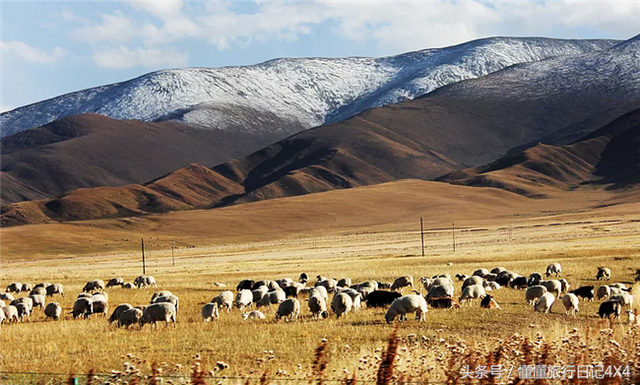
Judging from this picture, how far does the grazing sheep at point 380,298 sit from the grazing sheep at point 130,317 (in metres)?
8.94

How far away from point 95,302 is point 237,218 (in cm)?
14714

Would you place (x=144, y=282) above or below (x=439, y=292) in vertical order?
below

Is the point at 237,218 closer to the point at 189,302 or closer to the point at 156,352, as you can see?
the point at 189,302

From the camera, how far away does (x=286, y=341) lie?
2084cm

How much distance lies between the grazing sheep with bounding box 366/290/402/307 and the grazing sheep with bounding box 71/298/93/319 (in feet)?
36.2

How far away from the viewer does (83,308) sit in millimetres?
29984

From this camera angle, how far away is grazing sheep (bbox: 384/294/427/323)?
79.0 ft

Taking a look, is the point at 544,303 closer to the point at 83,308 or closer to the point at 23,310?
the point at 83,308

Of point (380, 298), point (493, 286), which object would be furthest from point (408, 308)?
point (493, 286)

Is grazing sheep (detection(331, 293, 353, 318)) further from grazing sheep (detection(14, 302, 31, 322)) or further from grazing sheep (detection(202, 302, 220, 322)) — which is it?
grazing sheep (detection(14, 302, 31, 322))

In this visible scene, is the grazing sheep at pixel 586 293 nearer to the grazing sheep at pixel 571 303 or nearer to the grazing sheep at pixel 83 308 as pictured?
the grazing sheep at pixel 571 303

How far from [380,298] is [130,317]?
9.64m

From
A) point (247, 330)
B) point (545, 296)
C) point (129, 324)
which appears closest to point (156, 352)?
point (247, 330)

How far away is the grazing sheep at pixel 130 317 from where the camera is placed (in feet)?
83.8
